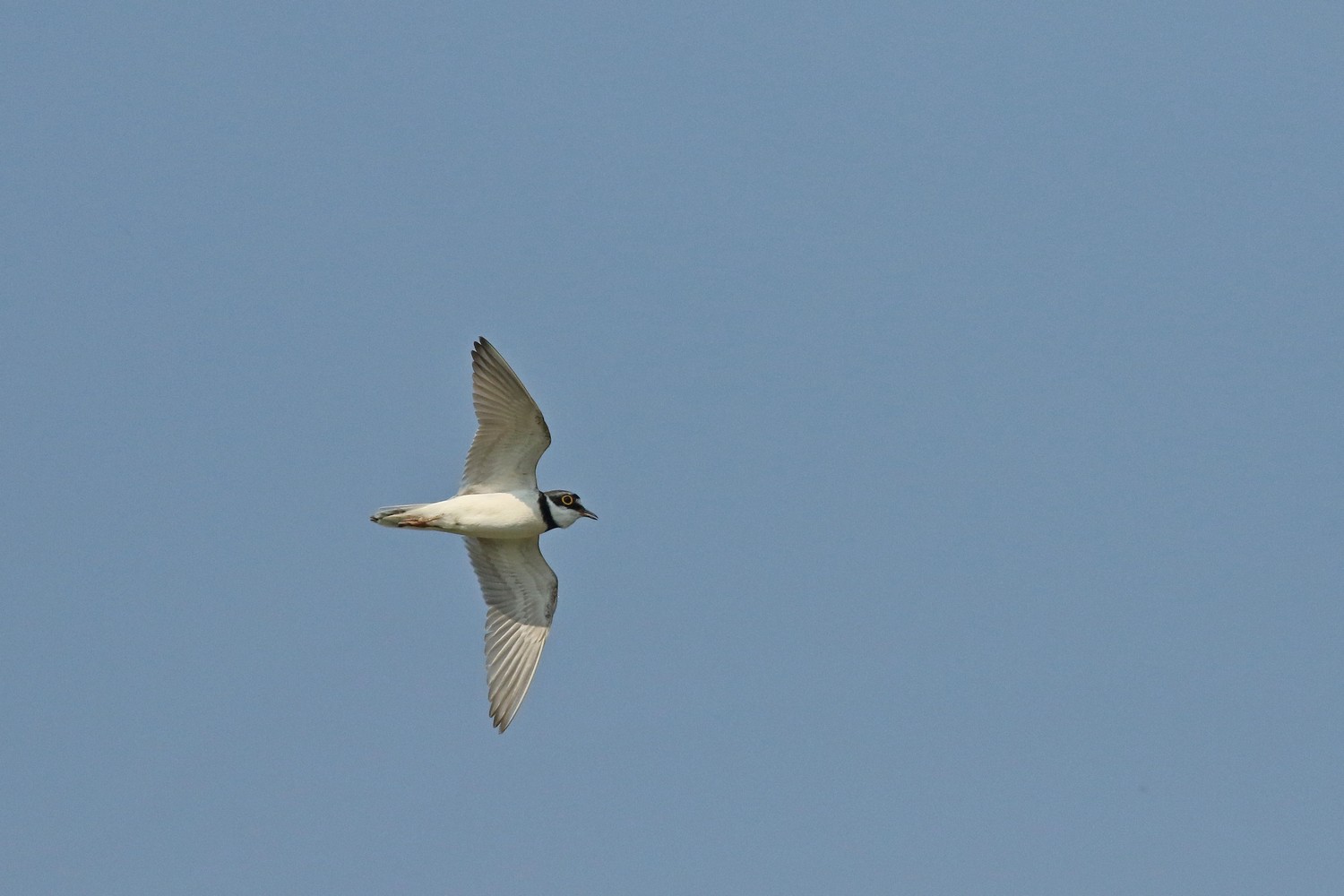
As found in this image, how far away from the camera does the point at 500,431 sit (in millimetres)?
21828

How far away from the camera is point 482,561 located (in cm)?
2361

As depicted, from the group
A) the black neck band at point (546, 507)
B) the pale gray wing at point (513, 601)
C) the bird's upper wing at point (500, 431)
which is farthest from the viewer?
the pale gray wing at point (513, 601)

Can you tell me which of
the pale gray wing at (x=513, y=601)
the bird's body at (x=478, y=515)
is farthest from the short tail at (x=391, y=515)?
the pale gray wing at (x=513, y=601)

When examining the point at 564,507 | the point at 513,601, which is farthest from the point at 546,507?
the point at 513,601

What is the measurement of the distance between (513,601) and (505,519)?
190cm

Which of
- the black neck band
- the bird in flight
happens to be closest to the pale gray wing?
the bird in flight

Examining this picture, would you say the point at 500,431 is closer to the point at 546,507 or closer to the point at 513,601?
the point at 546,507

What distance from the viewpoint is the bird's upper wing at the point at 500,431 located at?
21438 millimetres

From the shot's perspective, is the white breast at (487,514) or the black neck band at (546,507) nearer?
the white breast at (487,514)

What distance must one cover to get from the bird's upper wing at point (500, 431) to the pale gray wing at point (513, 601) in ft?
4.15

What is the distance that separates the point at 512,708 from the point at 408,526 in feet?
10.1

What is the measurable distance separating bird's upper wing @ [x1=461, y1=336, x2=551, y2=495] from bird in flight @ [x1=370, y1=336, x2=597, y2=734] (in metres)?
0.01

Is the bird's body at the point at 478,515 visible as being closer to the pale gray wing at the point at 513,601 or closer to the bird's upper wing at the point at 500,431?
the bird's upper wing at the point at 500,431

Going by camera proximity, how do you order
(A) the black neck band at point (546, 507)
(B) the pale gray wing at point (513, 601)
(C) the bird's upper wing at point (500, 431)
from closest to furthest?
(C) the bird's upper wing at point (500, 431)
(A) the black neck band at point (546, 507)
(B) the pale gray wing at point (513, 601)
